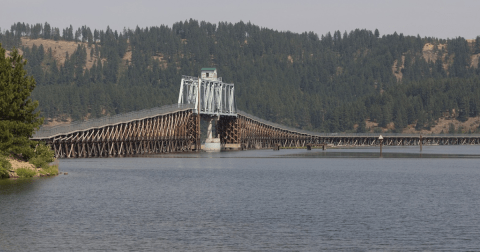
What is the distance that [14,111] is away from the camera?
6919cm

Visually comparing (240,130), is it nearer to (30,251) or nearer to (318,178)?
(318,178)

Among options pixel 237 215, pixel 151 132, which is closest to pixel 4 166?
pixel 237 215

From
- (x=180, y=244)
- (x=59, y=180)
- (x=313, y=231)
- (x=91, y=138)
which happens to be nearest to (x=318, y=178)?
(x=59, y=180)

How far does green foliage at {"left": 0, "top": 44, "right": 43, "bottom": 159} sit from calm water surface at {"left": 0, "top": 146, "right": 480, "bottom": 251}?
477 centimetres

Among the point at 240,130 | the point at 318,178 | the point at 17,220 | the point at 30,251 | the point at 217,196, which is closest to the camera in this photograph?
the point at 30,251

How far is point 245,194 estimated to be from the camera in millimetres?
57188

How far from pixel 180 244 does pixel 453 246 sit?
43.9ft

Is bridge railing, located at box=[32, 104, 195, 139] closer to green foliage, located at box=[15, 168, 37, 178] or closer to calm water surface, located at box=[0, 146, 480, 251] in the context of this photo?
green foliage, located at box=[15, 168, 37, 178]

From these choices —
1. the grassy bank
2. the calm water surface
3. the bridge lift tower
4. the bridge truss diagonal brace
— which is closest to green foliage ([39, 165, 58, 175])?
the grassy bank

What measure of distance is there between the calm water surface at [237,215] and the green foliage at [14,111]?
4.77m

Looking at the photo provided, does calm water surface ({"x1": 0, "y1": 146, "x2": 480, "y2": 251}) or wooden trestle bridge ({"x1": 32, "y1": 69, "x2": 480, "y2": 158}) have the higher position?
wooden trestle bridge ({"x1": 32, "y1": 69, "x2": 480, "y2": 158})

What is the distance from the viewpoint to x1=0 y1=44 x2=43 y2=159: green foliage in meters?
67.8

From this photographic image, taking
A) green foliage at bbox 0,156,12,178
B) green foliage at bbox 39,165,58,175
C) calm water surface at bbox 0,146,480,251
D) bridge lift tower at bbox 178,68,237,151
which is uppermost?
bridge lift tower at bbox 178,68,237,151

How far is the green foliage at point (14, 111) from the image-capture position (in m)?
67.8
